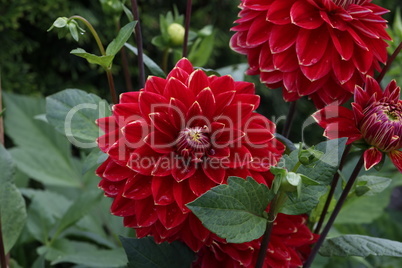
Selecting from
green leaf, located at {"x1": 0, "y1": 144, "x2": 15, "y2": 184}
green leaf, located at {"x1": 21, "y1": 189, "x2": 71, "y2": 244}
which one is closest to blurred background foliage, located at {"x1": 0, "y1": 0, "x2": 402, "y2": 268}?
green leaf, located at {"x1": 21, "y1": 189, "x2": 71, "y2": 244}

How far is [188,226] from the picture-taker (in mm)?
444

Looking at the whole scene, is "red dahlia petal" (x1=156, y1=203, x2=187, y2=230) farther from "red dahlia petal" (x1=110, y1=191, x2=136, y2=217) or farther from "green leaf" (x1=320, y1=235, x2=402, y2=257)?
"green leaf" (x1=320, y1=235, x2=402, y2=257)

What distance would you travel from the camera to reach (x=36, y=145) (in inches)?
35.8

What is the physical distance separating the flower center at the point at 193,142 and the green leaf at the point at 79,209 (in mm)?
297

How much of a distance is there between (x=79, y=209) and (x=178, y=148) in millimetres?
306

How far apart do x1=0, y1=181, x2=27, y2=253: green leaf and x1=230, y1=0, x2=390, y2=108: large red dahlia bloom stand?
1.01 ft

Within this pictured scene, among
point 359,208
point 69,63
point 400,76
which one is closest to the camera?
point 359,208

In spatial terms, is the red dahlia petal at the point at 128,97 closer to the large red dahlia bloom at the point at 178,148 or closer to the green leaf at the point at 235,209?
the large red dahlia bloom at the point at 178,148

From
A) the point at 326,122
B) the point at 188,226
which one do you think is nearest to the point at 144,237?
the point at 188,226

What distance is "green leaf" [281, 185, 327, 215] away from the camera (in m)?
0.43

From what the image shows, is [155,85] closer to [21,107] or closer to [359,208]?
[359,208]

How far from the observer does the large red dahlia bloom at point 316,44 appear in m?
0.50

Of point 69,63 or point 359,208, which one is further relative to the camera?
point 69,63

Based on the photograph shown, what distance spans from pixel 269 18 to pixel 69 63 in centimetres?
68
